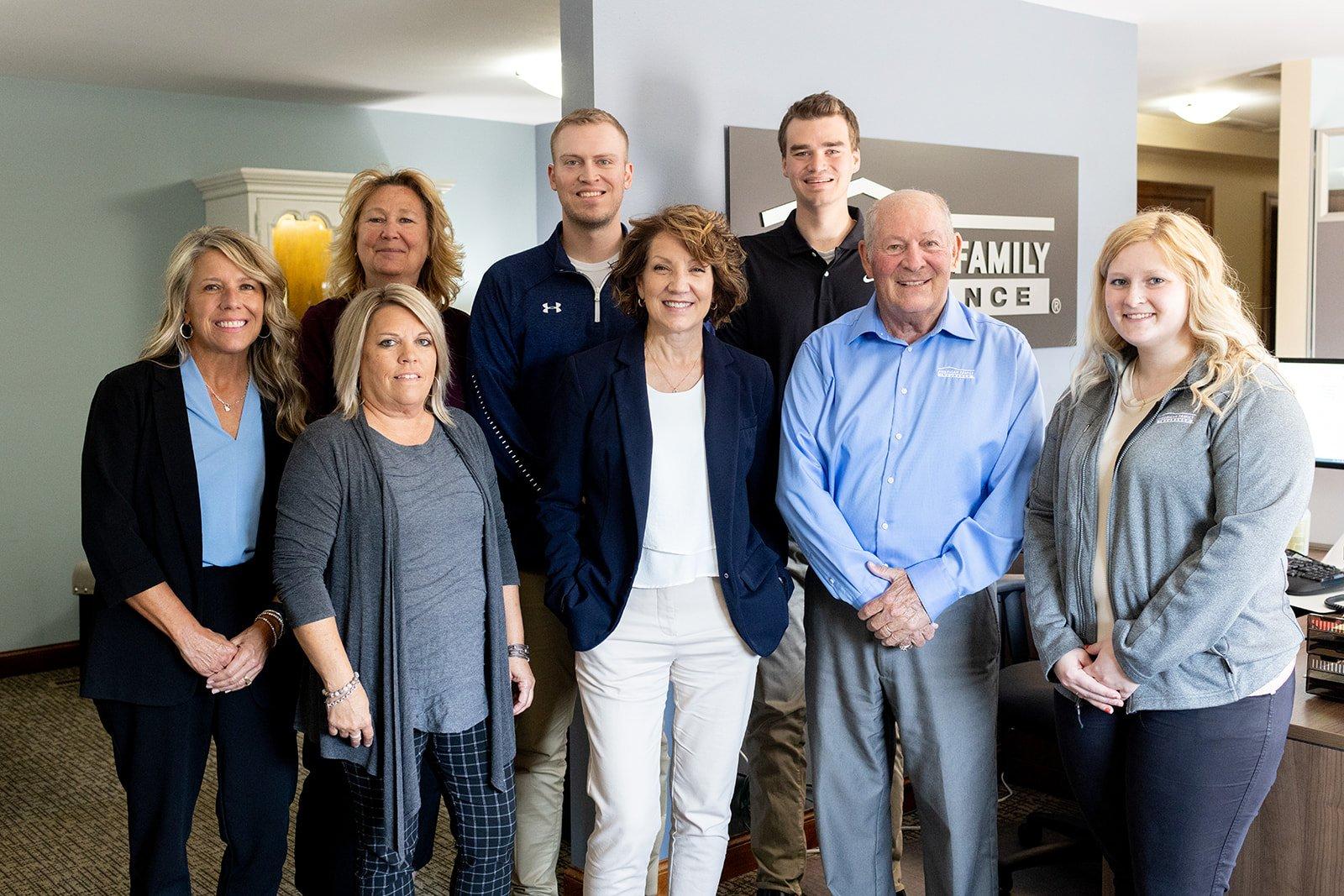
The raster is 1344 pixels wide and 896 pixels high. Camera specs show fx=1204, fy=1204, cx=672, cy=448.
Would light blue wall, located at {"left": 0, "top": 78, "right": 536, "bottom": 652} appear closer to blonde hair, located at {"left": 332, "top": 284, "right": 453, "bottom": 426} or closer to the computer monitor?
blonde hair, located at {"left": 332, "top": 284, "right": 453, "bottom": 426}

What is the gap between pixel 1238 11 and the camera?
181 inches

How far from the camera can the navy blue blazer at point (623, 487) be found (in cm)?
229

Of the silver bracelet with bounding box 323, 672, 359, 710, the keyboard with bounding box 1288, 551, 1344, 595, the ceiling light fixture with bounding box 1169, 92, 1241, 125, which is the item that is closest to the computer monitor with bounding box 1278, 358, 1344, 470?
the keyboard with bounding box 1288, 551, 1344, 595

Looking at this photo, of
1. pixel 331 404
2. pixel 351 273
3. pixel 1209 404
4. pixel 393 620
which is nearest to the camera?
pixel 1209 404

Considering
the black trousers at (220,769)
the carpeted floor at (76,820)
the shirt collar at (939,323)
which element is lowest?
the carpeted floor at (76,820)

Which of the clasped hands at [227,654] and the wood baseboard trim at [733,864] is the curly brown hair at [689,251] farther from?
the wood baseboard trim at [733,864]

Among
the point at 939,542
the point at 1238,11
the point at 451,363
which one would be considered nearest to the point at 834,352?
the point at 939,542

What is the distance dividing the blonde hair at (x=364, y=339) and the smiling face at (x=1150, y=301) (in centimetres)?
122

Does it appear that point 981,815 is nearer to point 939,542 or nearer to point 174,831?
point 939,542

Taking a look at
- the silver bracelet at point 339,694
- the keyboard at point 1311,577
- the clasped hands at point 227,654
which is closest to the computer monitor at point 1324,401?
the keyboard at point 1311,577

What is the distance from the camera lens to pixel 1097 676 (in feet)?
6.57

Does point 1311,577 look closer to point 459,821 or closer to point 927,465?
point 927,465

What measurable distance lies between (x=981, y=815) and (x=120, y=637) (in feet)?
5.43

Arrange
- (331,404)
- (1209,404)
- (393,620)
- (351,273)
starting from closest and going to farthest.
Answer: (1209,404), (393,620), (331,404), (351,273)
